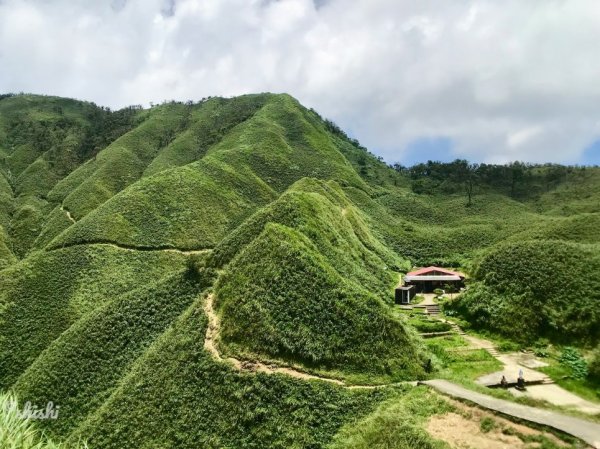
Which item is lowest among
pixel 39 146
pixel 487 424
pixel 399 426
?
pixel 399 426

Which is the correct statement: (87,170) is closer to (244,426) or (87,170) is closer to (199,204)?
(199,204)

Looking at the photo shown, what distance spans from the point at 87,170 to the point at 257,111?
44338 mm

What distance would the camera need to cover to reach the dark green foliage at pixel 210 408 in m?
21.5

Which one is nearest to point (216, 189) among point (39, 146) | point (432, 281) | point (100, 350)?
point (432, 281)

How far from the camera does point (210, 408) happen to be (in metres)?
23.8

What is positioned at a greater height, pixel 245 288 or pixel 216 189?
pixel 216 189

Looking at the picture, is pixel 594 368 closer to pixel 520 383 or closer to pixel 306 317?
pixel 520 383

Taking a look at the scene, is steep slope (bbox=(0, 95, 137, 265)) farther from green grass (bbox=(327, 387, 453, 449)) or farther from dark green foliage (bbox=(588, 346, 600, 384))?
dark green foliage (bbox=(588, 346, 600, 384))

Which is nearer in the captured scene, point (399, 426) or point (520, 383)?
point (399, 426)

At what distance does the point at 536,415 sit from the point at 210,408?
1525cm

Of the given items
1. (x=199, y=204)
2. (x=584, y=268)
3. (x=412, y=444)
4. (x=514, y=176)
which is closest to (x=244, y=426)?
(x=412, y=444)

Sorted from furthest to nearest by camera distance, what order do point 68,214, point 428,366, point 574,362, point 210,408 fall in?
point 68,214 → point 574,362 → point 428,366 → point 210,408

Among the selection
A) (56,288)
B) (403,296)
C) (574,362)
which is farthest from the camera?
(56,288)

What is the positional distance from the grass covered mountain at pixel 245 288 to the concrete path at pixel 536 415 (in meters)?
3.02
